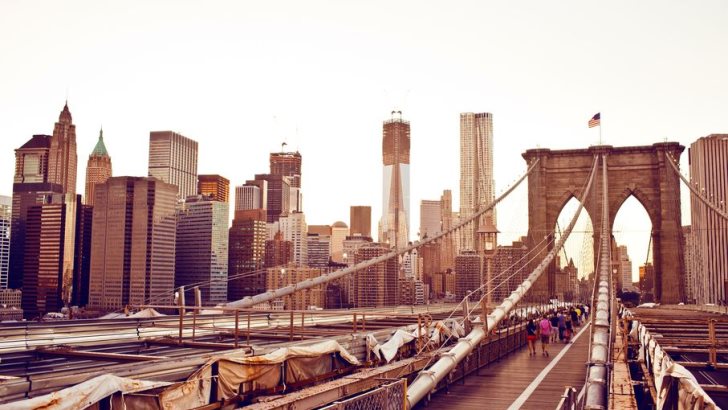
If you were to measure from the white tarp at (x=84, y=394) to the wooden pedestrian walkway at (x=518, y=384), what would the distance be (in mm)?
9293

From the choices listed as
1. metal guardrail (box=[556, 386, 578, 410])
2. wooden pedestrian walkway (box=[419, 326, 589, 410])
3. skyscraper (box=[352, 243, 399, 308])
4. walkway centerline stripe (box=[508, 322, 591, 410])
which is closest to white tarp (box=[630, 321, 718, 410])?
metal guardrail (box=[556, 386, 578, 410])

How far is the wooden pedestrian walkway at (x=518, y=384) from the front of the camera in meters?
18.5

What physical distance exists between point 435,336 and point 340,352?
189 inches

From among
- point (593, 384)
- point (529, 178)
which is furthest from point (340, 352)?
point (529, 178)

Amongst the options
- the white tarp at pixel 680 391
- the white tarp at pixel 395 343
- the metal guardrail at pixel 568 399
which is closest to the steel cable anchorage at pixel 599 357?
the metal guardrail at pixel 568 399

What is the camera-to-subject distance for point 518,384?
2148cm

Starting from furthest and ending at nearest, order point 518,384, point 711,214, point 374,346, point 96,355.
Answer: point 711,214 → point 518,384 → point 374,346 → point 96,355

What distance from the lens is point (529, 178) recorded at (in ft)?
185

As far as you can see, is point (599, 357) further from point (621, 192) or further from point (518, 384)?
point (621, 192)

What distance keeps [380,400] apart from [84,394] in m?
4.27

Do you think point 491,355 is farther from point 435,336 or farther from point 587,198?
point 587,198

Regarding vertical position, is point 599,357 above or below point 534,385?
above

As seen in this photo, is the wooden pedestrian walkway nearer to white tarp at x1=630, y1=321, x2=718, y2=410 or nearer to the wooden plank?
white tarp at x1=630, y1=321, x2=718, y2=410

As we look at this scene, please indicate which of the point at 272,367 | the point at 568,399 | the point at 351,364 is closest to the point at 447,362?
the point at 351,364
